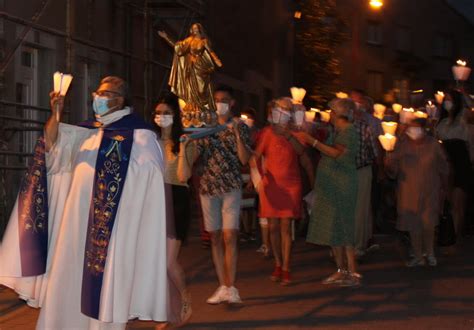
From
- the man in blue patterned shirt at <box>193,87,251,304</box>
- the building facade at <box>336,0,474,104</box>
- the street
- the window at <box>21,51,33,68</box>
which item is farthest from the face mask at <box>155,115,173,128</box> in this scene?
the building facade at <box>336,0,474,104</box>

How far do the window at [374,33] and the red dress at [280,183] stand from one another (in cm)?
3821

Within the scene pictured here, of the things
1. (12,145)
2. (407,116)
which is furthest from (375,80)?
(407,116)

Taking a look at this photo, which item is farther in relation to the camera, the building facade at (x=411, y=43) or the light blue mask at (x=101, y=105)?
the building facade at (x=411, y=43)

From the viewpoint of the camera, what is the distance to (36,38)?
15.1 metres

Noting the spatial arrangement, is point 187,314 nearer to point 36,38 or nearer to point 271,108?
point 271,108

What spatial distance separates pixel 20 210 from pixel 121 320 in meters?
1.09

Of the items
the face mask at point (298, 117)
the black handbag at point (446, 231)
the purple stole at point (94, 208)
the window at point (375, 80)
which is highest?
the window at point (375, 80)

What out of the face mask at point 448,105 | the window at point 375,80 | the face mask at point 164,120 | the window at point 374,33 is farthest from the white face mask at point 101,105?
the window at point 374,33

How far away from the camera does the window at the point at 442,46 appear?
176ft

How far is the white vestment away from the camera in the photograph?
6.46 metres

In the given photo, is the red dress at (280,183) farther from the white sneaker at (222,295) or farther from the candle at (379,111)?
the candle at (379,111)

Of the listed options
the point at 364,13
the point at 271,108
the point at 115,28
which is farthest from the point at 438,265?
the point at 364,13

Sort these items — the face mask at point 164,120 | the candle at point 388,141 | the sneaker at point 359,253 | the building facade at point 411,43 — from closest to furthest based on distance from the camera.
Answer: the face mask at point 164,120 < the candle at point 388,141 < the sneaker at point 359,253 < the building facade at point 411,43

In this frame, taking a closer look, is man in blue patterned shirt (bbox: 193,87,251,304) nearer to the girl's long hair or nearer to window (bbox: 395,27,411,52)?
the girl's long hair
